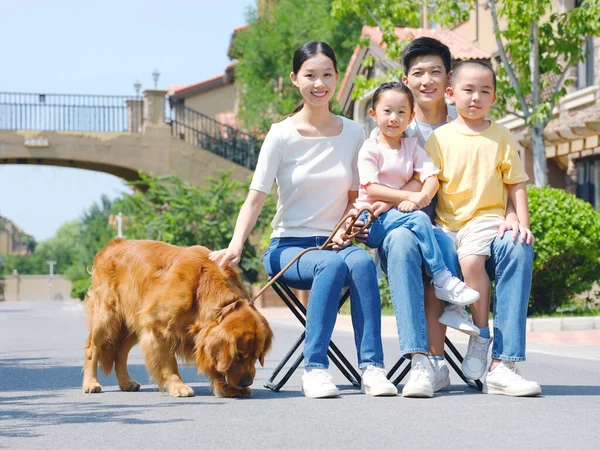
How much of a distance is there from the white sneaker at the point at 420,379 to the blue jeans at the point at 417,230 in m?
0.48

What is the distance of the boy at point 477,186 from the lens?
612 centimetres

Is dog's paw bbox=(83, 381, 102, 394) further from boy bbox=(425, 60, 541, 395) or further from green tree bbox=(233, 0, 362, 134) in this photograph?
green tree bbox=(233, 0, 362, 134)

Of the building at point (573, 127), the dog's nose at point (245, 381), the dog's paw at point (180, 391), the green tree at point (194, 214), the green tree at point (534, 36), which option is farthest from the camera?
the green tree at point (194, 214)

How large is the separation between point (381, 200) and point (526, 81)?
14.9 metres

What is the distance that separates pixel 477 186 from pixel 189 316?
5.90 feet

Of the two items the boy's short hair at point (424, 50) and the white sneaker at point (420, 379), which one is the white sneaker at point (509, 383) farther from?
the boy's short hair at point (424, 50)

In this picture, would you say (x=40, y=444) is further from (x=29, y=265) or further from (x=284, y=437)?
(x=29, y=265)

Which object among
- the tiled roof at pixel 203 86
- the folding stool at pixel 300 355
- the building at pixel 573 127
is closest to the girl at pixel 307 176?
the folding stool at pixel 300 355

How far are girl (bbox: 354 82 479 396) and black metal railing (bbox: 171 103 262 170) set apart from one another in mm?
34405

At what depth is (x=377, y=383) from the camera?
601cm

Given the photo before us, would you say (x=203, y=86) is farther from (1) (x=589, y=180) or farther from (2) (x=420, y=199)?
(2) (x=420, y=199)

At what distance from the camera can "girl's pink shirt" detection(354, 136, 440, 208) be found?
624 cm

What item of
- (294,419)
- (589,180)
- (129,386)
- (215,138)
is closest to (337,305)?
(294,419)

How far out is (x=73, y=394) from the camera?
6824 mm
